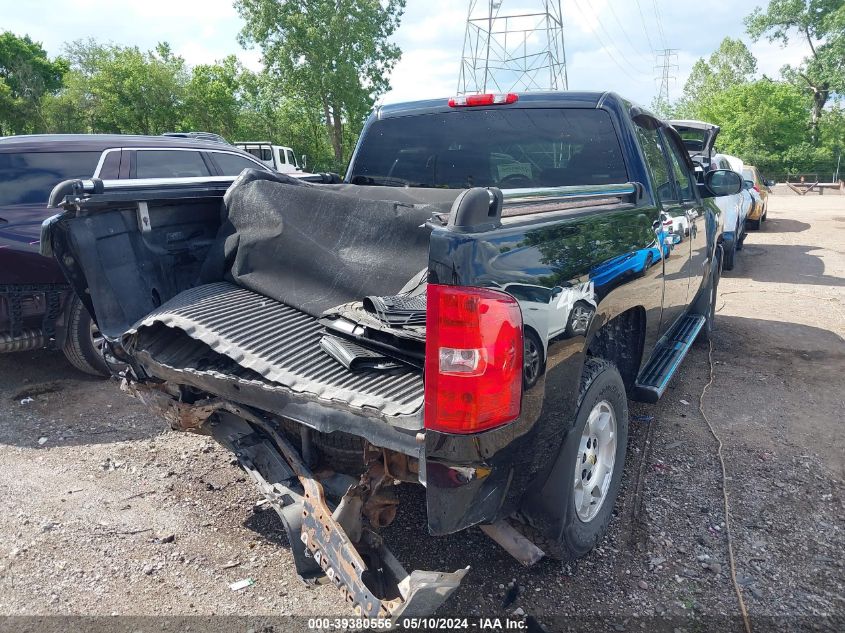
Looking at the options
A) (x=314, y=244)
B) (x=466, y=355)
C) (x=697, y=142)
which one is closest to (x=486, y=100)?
(x=314, y=244)

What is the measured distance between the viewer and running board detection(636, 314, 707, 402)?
11.6 ft

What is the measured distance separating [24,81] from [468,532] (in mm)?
44661

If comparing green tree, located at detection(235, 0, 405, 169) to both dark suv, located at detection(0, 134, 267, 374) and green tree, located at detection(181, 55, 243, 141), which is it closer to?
green tree, located at detection(181, 55, 243, 141)

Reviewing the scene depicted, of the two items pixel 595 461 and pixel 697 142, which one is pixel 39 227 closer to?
pixel 595 461

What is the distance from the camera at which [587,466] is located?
2.72 m

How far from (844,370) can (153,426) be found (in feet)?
18.2

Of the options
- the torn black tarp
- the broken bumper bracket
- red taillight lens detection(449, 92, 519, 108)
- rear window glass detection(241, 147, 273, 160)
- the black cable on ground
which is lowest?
the black cable on ground

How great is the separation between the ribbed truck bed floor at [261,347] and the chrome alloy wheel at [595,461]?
2.88 feet

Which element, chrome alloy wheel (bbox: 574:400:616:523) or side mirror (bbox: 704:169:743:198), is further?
side mirror (bbox: 704:169:743:198)

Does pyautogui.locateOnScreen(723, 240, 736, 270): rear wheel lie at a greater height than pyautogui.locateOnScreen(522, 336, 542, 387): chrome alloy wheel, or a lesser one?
lesser

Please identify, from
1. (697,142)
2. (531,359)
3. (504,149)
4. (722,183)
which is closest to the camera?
(531,359)

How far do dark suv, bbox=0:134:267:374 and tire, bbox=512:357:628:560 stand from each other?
381 cm

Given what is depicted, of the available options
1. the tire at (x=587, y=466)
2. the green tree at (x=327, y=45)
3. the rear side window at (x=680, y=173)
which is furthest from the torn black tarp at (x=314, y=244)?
the green tree at (x=327, y=45)

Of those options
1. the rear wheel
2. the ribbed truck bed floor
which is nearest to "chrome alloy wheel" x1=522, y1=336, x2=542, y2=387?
the ribbed truck bed floor
